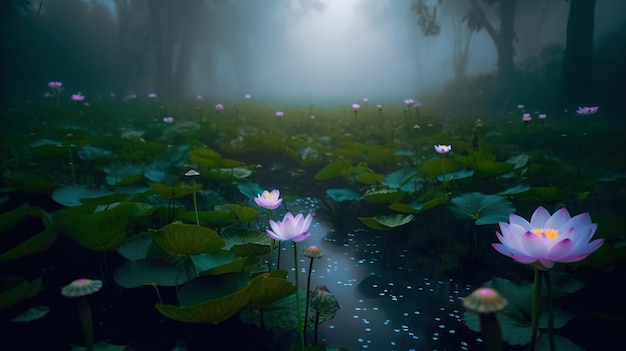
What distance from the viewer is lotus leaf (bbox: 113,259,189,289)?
0.99 metres

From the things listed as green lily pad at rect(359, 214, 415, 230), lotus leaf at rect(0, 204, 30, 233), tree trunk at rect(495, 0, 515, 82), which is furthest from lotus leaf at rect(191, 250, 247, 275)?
tree trunk at rect(495, 0, 515, 82)

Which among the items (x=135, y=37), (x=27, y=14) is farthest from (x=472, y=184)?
(x=135, y=37)

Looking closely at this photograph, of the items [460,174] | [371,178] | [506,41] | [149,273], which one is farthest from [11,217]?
[506,41]

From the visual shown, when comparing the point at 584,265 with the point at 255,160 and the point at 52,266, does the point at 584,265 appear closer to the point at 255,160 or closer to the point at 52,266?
the point at 52,266

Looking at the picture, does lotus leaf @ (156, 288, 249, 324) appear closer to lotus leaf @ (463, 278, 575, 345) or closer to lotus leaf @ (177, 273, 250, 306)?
lotus leaf @ (177, 273, 250, 306)

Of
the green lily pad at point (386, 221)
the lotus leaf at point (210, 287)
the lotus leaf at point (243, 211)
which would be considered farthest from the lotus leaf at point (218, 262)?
the green lily pad at point (386, 221)

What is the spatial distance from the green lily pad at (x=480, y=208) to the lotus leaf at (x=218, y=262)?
91cm

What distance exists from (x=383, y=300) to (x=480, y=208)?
611 mm

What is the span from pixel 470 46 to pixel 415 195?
7.16 metres

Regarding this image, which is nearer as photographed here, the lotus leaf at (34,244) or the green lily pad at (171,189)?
the lotus leaf at (34,244)

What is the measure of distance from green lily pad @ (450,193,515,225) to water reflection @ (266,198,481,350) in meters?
0.25

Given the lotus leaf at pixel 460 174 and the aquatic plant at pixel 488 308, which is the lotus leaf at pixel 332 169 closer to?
the lotus leaf at pixel 460 174

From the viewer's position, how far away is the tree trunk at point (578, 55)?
314 centimetres

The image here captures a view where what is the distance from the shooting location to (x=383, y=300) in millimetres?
1180
